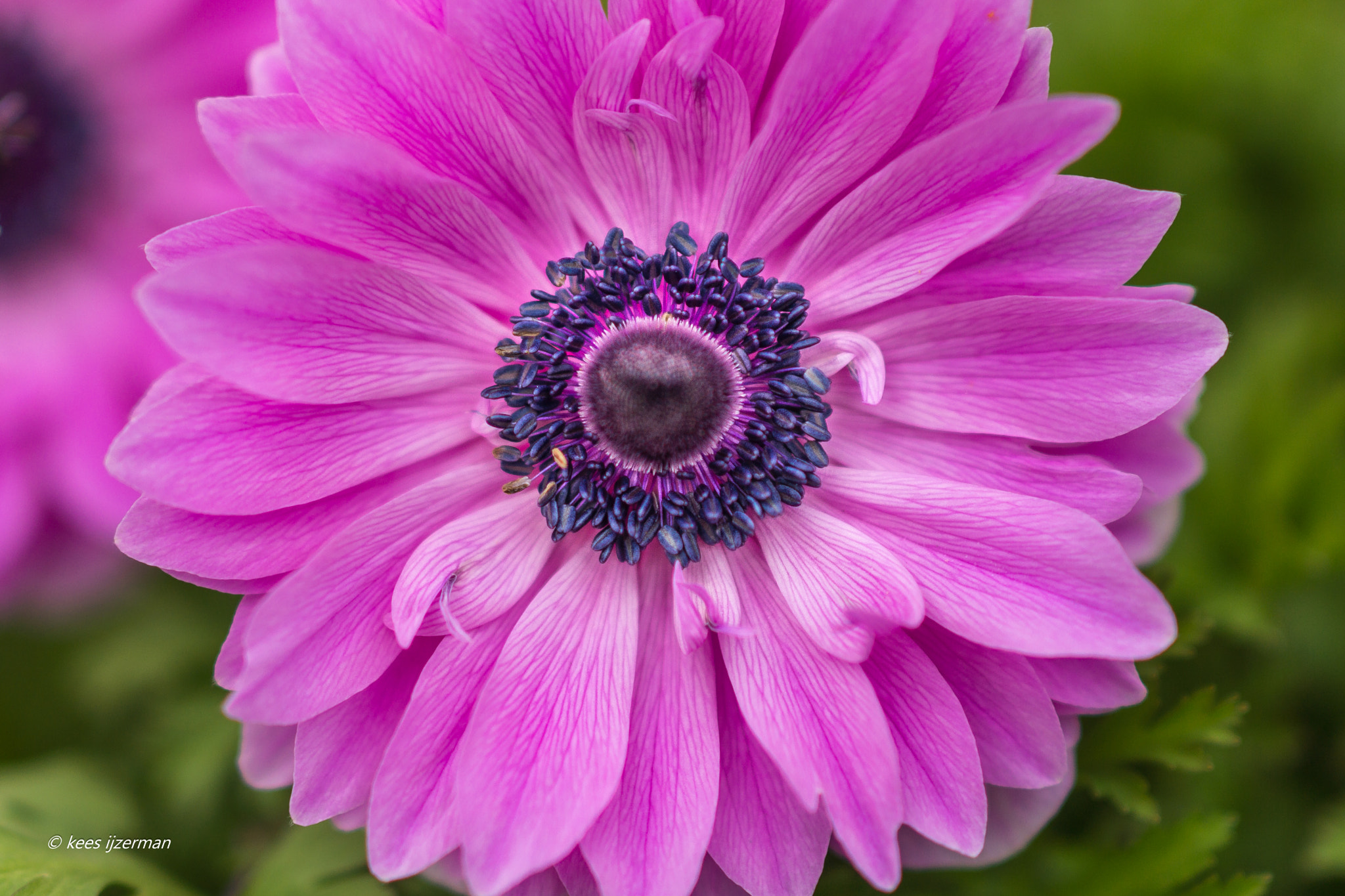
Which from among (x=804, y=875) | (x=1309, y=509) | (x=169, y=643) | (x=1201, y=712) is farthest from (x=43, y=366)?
(x=1309, y=509)

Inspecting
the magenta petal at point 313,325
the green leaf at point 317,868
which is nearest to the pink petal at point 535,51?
the magenta petal at point 313,325

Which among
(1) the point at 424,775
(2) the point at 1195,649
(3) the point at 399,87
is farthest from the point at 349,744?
(2) the point at 1195,649

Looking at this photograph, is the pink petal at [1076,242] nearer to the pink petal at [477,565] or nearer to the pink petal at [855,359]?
the pink petal at [855,359]

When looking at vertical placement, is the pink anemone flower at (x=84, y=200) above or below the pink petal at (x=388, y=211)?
below

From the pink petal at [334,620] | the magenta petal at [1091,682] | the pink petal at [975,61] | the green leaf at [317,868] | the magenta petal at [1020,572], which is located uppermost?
the pink petal at [975,61]

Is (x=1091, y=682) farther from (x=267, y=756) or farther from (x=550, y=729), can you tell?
(x=267, y=756)

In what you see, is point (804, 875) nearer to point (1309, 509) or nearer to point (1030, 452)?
point (1030, 452)
